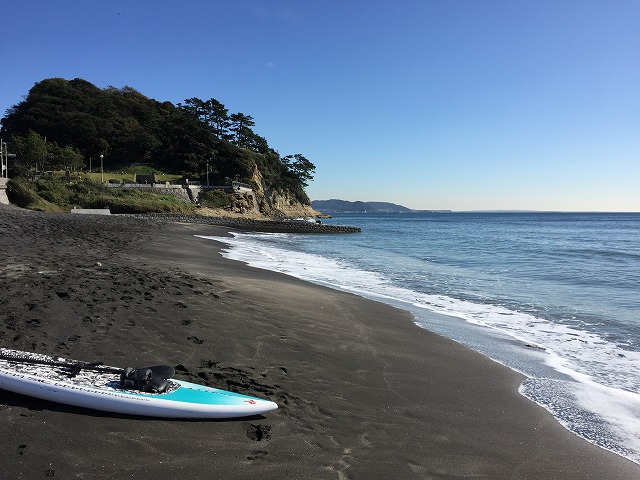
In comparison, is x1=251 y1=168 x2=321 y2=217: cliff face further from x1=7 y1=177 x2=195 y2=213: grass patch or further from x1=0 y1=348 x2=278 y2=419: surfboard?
x1=0 y1=348 x2=278 y2=419: surfboard

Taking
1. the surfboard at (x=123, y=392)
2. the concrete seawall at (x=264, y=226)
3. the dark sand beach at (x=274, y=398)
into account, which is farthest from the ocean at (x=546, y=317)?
the concrete seawall at (x=264, y=226)

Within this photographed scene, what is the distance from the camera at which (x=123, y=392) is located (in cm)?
362

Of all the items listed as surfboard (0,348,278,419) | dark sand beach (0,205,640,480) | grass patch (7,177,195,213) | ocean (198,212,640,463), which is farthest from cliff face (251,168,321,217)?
surfboard (0,348,278,419)

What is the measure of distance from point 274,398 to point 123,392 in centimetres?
137

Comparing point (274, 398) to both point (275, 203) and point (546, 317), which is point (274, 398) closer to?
point (546, 317)

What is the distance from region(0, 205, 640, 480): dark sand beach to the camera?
3.06 metres

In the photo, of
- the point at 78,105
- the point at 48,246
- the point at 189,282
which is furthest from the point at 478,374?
the point at 78,105

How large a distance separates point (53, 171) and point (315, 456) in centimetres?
6492

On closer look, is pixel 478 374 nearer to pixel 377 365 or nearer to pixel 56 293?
pixel 377 365

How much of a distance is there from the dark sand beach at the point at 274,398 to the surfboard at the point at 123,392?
0.09 metres

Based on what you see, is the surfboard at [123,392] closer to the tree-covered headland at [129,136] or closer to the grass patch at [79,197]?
the grass patch at [79,197]

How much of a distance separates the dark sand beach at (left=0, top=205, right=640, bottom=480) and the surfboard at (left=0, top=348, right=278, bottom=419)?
87mm

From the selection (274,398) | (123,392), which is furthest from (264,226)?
(123,392)

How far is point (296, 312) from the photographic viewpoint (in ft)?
25.6
